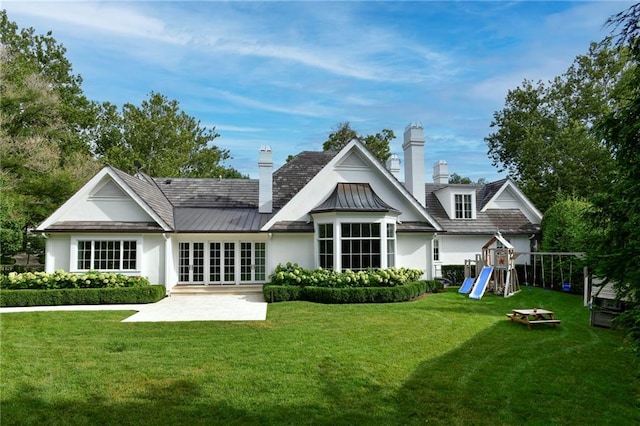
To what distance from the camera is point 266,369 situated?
24.0 feet

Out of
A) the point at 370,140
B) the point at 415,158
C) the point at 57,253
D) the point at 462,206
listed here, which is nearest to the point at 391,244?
the point at 415,158

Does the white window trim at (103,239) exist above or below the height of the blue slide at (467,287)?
above

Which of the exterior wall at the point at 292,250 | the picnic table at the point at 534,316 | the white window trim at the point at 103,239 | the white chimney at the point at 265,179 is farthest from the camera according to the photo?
the white chimney at the point at 265,179

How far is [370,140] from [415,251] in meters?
26.5

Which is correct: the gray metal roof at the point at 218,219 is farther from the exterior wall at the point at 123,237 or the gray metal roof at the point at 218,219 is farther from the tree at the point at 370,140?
the tree at the point at 370,140

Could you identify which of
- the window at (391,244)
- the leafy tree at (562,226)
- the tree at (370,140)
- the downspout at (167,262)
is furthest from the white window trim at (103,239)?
the tree at (370,140)

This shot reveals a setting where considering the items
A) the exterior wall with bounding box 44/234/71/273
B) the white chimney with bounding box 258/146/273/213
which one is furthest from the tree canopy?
the white chimney with bounding box 258/146/273/213

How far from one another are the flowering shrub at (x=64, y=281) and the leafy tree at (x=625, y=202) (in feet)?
50.6

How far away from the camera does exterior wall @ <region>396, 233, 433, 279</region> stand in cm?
1884

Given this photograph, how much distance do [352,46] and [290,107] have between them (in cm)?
441

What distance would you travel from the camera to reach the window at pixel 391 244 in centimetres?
1777

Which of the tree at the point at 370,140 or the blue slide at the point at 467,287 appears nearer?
the blue slide at the point at 467,287

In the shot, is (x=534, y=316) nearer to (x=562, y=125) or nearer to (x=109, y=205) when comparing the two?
(x=109, y=205)

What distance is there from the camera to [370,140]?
43562mm
